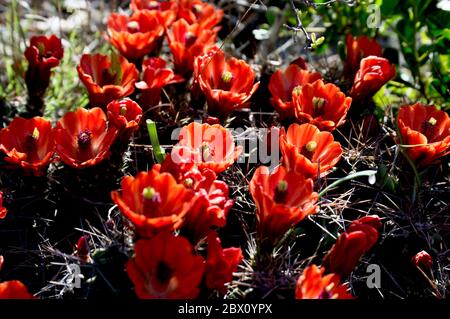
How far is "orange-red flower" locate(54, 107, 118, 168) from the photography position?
5.34 ft

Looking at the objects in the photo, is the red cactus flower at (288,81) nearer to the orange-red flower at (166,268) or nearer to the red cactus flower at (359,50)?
the red cactus flower at (359,50)

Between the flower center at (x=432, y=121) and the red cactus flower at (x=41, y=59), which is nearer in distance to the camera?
the flower center at (x=432, y=121)

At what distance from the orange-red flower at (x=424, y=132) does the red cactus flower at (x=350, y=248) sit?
30 cm

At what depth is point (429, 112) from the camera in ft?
5.77

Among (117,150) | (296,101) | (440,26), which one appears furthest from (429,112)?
(117,150)

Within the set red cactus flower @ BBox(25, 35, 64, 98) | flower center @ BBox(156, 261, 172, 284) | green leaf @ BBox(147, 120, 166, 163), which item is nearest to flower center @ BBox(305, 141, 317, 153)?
green leaf @ BBox(147, 120, 166, 163)

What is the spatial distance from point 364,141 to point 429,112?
0.19 m

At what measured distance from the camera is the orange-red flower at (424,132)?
1.66 metres

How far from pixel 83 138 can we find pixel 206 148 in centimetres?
31

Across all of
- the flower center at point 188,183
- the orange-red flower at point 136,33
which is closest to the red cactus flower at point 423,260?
the flower center at point 188,183

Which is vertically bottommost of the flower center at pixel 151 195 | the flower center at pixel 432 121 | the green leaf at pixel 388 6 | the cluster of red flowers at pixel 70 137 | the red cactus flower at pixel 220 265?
the red cactus flower at pixel 220 265

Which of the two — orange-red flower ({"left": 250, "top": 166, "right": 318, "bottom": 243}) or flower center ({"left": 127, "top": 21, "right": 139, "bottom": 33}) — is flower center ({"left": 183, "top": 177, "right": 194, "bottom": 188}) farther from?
flower center ({"left": 127, "top": 21, "right": 139, "bottom": 33})

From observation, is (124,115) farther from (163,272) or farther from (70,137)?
(163,272)

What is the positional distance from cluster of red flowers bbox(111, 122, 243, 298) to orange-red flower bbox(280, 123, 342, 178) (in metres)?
0.20
